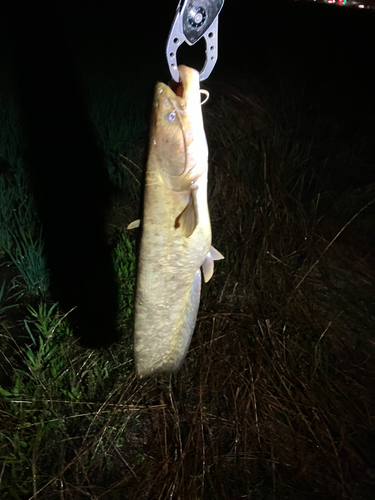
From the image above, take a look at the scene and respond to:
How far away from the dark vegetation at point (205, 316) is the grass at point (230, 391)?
1 centimetres

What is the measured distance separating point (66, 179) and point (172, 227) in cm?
255

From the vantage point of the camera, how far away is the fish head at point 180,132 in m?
1.10

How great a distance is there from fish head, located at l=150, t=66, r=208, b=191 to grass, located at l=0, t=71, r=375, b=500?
1070 millimetres

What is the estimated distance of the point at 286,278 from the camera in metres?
2.52

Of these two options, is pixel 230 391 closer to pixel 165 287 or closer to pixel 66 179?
pixel 165 287

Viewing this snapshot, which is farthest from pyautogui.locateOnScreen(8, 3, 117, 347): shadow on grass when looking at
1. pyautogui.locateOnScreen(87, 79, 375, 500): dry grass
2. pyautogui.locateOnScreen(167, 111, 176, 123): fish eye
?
pyautogui.locateOnScreen(167, 111, 176, 123): fish eye

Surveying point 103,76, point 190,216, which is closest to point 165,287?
point 190,216

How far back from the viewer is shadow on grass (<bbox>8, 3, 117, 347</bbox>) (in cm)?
262

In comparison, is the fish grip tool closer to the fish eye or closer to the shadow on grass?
the fish eye

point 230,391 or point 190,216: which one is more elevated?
point 190,216

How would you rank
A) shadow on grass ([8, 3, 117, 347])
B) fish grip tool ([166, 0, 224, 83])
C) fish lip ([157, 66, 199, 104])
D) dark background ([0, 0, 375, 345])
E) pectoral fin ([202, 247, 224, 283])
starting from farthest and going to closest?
dark background ([0, 0, 375, 345]) < shadow on grass ([8, 3, 117, 347]) < pectoral fin ([202, 247, 224, 283]) < fish lip ([157, 66, 199, 104]) < fish grip tool ([166, 0, 224, 83])

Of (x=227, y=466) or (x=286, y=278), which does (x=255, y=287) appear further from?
(x=227, y=466)

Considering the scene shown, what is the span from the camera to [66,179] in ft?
11.7

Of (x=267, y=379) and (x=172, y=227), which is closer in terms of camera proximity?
(x=172, y=227)
